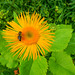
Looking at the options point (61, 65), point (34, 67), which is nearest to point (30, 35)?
point (34, 67)

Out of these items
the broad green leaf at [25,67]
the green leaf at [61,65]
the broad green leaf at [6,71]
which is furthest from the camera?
the broad green leaf at [6,71]

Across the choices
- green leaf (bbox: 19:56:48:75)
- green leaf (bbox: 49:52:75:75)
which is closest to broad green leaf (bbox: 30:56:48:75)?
green leaf (bbox: 19:56:48:75)

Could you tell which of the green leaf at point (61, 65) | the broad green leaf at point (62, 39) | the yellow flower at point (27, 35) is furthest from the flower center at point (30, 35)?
the green leaf at point (61, 65)

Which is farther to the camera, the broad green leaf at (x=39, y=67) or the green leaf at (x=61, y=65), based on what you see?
the green leaf at (x=61, y=65)

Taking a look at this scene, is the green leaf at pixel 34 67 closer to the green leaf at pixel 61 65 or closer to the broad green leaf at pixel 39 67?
the broad green leaf at pixel 39 67

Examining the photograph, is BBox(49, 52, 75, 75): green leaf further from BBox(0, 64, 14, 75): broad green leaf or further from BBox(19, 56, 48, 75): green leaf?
BBox(0, 64, 14, 75): broad green leaf

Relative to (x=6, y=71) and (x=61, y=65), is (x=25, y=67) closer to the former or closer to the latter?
(x=61, y=65)

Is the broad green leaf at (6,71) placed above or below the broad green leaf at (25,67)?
below

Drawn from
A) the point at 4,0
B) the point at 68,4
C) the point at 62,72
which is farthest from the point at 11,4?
the point at 62,72
